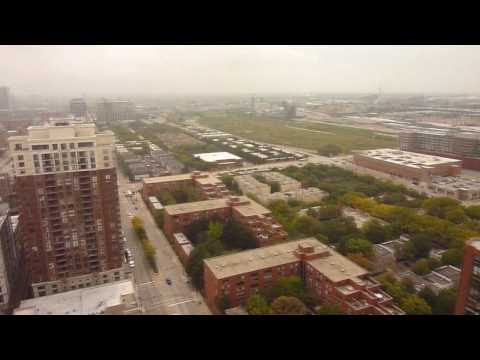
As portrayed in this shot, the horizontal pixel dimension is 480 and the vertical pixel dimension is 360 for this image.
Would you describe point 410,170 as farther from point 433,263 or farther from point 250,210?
point 250,210

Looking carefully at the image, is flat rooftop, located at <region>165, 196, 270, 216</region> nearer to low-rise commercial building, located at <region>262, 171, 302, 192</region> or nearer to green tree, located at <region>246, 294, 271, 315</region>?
green tree, located at <region>246, 294, 271, 315</region>

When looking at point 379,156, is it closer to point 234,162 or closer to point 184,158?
point 234,162

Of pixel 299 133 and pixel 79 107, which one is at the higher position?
pixel 79 107

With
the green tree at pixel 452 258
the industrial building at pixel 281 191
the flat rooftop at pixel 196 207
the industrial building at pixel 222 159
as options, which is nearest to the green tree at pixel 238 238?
the flat rooftop at pixel 196 207

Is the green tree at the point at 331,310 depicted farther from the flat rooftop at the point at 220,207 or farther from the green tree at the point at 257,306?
the flat rooftop at the point at 220,207

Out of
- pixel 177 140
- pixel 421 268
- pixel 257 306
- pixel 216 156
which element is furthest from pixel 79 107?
pixel 421 268
